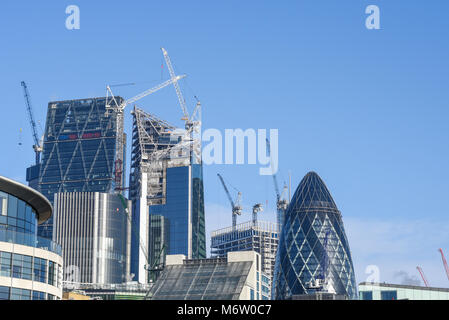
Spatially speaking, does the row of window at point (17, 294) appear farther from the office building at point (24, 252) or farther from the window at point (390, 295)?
the window at point (390, 295)

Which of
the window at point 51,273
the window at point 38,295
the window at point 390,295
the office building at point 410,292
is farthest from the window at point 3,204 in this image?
the window at point 390,295

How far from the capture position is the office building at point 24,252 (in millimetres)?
87875

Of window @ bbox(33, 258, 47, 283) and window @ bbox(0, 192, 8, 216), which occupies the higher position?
window @ bbox(0, 192, 8, 216)

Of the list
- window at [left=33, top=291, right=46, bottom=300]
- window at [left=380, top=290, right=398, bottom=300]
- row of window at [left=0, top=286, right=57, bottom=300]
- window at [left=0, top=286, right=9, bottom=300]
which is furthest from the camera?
window at [left=380, top=290, right=398, bottom=300]

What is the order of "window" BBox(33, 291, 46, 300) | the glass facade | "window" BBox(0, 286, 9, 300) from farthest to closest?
the glass facade < "window" BBox(33, 291, 46, 300) < "window" BBox(0, 286, 9, 300)

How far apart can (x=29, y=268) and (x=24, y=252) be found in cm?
229

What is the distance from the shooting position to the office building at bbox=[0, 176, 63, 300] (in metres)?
87.9

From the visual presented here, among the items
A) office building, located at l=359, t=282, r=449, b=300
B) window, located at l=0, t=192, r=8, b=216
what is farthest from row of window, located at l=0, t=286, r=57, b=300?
office building, located at l=359, t=282, r=449, b=300

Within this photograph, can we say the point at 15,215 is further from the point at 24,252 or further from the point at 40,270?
the point at 40,270

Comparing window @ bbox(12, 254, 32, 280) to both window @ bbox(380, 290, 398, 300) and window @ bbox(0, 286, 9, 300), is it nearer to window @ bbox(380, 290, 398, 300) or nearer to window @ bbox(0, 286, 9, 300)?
window @ bbox(0, 286, 9, 300)
